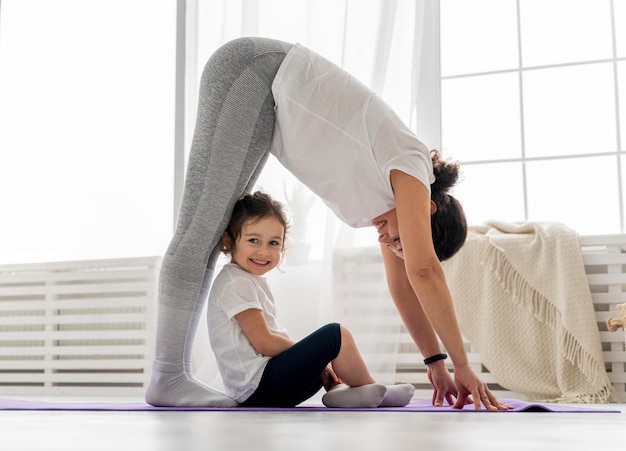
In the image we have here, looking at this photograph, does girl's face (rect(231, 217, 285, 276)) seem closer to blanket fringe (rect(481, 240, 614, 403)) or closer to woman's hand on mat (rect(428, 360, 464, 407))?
woman's hand on mat (rect(428, 360, 464, 407))

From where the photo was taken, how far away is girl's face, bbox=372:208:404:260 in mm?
1693

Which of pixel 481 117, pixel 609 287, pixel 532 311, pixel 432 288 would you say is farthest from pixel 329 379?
pixel 481 117

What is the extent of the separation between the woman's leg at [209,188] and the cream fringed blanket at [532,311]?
43.3 inches

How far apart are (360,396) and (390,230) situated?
13.9 inches

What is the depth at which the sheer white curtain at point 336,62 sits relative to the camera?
108 inches

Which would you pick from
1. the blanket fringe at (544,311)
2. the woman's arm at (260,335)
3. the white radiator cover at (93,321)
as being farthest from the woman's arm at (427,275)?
the white radiator cover at (93,321)

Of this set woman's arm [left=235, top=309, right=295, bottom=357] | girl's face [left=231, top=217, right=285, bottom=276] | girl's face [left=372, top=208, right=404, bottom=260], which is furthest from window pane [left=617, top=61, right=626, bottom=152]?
woman's arm [left=235, top=309, right=295, bottom=357]

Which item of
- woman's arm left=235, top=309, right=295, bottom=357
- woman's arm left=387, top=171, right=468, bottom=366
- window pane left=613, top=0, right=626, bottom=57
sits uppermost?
window pane left=613, top=0, right=626, bottom=57

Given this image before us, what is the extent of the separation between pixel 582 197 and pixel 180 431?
216 cm

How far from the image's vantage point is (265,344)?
1717 millimetres

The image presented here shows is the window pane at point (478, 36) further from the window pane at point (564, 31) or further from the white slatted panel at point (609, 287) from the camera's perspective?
the white slatted panel at point (609, 287)

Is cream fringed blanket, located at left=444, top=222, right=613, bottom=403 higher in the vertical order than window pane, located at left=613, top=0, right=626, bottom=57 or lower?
lower

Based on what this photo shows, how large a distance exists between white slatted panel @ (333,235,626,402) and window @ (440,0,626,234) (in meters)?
0.25

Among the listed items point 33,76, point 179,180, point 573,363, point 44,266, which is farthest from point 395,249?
point 33,76
